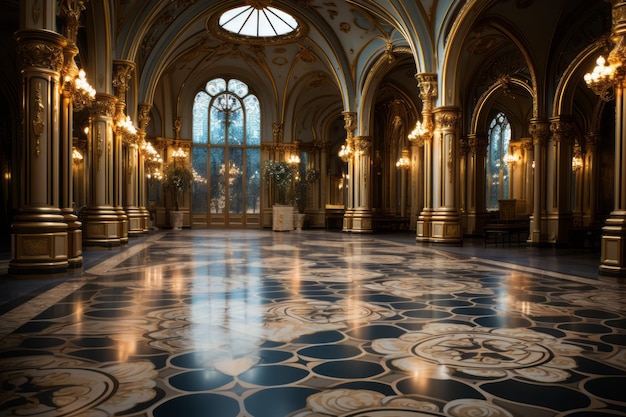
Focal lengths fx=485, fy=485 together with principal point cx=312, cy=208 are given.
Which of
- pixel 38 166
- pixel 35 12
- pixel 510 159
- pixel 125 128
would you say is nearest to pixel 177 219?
pixel 125 128

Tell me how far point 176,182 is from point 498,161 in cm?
1730

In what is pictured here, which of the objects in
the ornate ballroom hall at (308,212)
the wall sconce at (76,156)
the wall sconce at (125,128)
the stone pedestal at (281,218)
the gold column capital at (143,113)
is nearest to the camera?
the ornate ballroom hall at (308,212)

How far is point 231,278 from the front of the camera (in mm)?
6844

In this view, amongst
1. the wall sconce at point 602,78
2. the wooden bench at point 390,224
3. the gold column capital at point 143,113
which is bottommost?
the wooden bench at point 390,224

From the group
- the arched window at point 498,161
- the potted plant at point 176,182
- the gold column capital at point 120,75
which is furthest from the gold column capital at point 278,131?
the gold column capital at point 120,75

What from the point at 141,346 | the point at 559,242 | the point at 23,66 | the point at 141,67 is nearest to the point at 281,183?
the point at 141,67

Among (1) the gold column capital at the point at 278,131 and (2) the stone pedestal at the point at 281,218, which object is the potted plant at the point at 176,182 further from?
(1) the gold column capital at the point at 278,131

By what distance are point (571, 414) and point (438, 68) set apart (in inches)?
521

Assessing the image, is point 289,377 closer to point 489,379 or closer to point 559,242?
point 489,379

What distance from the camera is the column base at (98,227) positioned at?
1183 centimetres

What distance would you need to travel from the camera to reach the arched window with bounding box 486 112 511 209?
2617 centimetres

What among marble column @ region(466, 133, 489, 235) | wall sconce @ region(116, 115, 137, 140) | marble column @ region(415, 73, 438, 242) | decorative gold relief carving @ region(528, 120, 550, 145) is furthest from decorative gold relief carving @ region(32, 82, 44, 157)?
marble column @ region(466, 133, 489, 235)

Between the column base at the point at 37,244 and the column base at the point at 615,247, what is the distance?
26.6ft

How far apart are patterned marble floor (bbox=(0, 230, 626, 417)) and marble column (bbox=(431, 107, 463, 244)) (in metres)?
7.36
